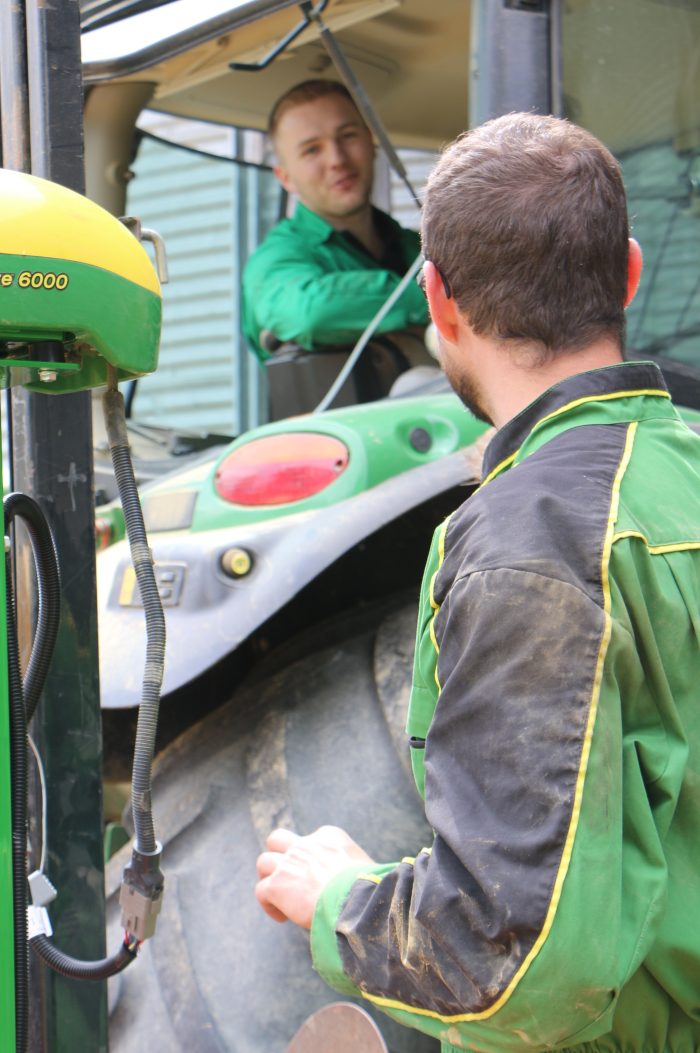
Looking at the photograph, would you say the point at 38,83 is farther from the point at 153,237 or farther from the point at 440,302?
the point at 440,302

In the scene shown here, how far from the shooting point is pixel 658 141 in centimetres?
215

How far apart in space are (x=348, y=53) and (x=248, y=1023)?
228cm

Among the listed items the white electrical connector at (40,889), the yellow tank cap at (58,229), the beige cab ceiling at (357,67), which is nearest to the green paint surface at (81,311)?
the yellow tank cap at (58,229)

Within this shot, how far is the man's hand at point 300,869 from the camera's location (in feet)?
4.06

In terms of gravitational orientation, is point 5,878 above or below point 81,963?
above

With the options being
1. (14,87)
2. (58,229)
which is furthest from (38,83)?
(58,229)

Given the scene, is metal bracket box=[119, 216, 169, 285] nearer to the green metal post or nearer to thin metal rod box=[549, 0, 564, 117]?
the green metal post

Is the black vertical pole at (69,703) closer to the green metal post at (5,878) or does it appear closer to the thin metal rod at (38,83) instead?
the thin metal rod at (38,83)

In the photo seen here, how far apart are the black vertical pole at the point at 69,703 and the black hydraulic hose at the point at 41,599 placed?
8 centimetres

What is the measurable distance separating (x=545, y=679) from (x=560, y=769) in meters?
0.07

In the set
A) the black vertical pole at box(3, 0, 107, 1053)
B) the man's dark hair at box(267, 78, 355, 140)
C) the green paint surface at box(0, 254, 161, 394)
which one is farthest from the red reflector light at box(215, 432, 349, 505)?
the man's dark hair at box(267, 78, 355, 140)

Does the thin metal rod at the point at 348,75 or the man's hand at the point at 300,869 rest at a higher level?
the thin metal rod at the point at 348,75

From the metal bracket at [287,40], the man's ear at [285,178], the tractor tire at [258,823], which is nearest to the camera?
the tractor tire at [258,823]

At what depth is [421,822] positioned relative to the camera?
1.91 m
